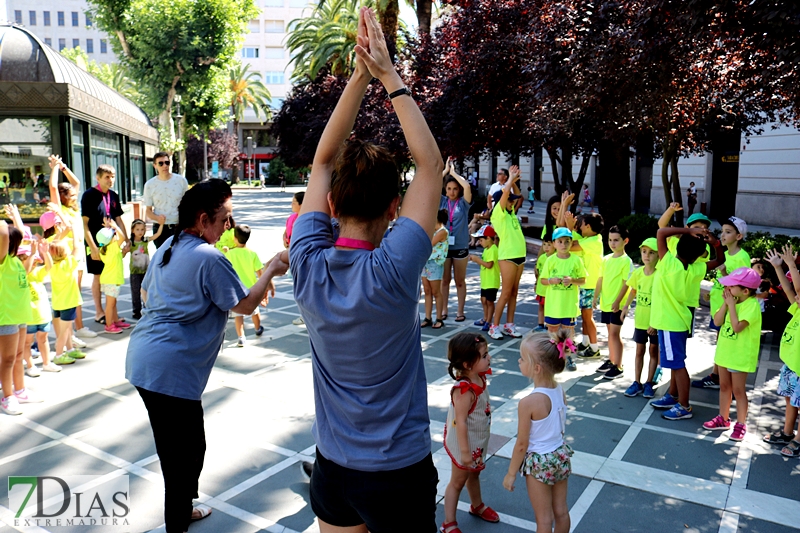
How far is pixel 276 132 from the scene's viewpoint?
128ft

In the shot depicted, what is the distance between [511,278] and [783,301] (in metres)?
3.28

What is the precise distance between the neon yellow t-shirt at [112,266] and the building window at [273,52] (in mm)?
69792

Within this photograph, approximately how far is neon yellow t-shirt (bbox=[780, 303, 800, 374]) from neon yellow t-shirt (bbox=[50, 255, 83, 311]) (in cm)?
664

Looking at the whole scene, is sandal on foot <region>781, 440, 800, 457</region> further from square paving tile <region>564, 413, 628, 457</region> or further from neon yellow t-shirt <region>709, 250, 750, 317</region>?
neon yellow t-shirt <region>709, 250, 750, 317</region>

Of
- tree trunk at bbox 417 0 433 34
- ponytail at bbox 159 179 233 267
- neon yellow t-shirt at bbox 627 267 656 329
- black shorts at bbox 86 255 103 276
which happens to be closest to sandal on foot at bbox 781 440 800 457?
neon yellow t-shirt at bbox 627 267 656 329

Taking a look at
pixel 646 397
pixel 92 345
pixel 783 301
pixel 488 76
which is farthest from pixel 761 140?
pixel 92 345

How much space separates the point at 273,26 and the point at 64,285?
237ft

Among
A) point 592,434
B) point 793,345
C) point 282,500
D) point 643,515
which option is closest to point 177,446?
Answer: point 282,500

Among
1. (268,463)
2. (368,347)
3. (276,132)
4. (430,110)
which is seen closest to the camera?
(368,347)

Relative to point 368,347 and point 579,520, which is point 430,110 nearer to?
point 579,520

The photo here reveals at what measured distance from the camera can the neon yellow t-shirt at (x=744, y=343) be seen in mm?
5125

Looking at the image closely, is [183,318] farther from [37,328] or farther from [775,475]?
[775,475]

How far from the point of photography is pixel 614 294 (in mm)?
6789

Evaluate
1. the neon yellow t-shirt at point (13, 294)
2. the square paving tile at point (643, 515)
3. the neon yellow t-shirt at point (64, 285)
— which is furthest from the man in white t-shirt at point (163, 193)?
the square paving tile at point (643, 515)
